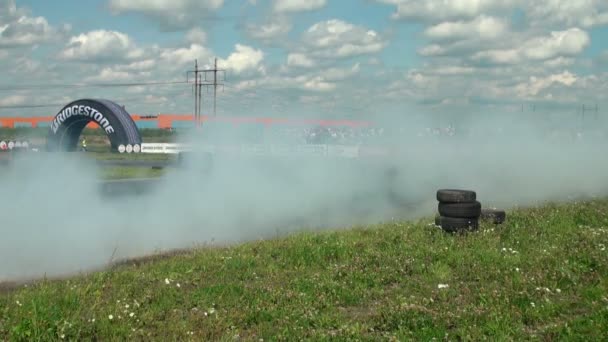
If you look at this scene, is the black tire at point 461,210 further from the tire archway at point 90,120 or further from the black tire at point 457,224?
the tire archway at point 90,120

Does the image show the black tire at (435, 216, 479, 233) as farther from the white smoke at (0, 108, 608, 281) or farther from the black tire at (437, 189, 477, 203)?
the white smoke at (0, 108, 608, 281)

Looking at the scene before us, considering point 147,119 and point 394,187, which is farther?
point 147,119

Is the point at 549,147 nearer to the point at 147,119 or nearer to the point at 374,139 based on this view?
the point at 374,139

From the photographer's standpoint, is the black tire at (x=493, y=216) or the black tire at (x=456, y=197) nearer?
the black tire at (x=456, y=197)

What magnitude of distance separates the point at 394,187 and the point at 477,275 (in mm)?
14767

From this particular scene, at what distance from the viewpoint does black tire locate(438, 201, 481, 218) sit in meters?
10.8

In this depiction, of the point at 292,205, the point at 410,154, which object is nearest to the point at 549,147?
the point at 410,154

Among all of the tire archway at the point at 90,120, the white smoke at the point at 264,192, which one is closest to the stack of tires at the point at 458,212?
the white smoke at the point at 264,192

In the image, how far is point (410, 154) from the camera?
Answer: 79.4 feet

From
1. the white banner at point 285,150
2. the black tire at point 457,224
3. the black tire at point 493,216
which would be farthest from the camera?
the white banner at point 285,150

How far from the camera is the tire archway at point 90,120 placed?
1575 inches

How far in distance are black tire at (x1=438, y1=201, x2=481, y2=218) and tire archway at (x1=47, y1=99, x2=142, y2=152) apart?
107 feet

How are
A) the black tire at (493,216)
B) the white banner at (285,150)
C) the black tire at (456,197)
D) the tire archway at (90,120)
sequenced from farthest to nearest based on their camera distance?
the tire archway at (90,120)
the white banner at (285,150)
the black tire at (493,216)
the black tire at (456,197)

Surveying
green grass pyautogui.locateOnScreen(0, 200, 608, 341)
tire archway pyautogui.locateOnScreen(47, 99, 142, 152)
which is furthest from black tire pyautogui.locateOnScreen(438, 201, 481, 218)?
tire archway pyautogui.locateOnScreen(47, 99, 142, 152)
